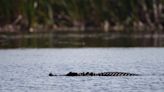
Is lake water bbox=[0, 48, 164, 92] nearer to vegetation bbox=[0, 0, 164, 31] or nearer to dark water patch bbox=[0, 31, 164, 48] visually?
dark water patch bbox=[0, 31, 164, 48]

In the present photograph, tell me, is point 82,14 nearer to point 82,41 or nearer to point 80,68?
point 82,41

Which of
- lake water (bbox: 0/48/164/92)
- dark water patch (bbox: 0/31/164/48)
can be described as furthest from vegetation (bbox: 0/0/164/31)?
lake water (bbox: 0/48/164/92)

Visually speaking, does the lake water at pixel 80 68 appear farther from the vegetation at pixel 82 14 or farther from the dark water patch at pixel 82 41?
the vegetation at pixel 82 14

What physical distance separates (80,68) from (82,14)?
41.7 metres

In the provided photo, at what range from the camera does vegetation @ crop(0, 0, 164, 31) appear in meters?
77.4

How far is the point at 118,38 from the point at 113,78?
35.2m

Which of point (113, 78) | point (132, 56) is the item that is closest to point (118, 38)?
point (132, 56)

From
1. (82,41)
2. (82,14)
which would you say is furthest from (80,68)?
(82,14)

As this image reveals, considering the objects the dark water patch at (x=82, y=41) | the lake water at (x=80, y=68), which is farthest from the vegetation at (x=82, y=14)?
the lake water at (x=80, y=68)

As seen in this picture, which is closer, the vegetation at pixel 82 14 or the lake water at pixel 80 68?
the lake water at pixel 80 68

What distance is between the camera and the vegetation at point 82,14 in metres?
77.4

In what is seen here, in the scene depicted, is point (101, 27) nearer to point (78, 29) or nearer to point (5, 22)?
point (78, 29)

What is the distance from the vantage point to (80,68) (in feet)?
127

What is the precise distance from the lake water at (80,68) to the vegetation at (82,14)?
23525 mm
